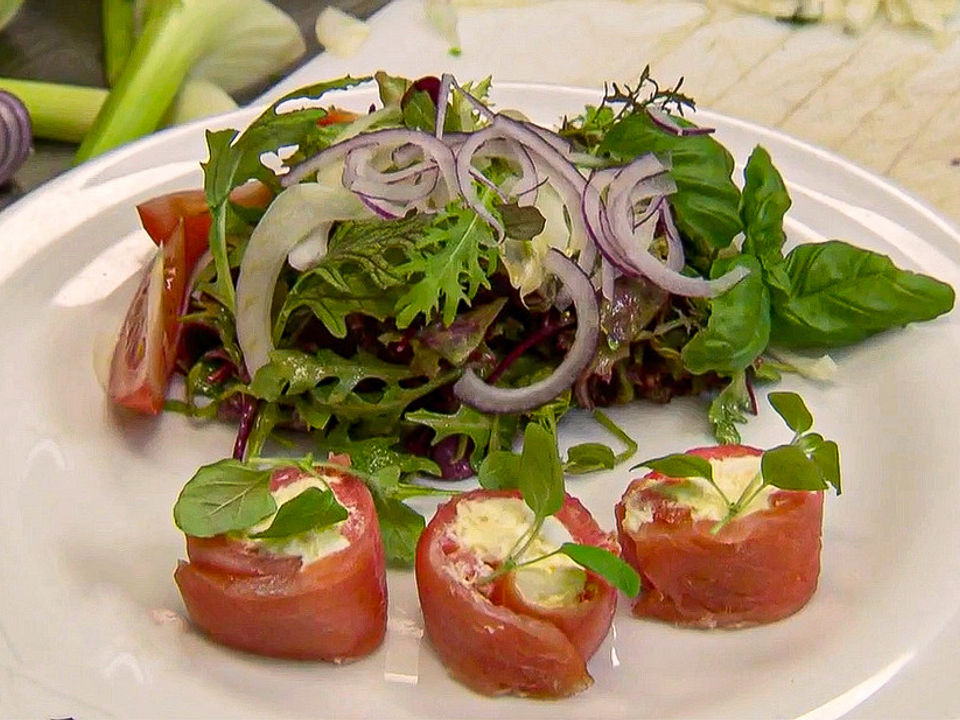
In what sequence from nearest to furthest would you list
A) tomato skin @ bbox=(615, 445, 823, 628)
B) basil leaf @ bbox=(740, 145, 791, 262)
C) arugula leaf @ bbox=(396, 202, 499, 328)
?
tomato skin @ bbox=(615, 445, 823, 628), arugula leaf @ bbox=(396, 202, 499, 328), basil leaf @ bbox=(740, 145, 791, 262)

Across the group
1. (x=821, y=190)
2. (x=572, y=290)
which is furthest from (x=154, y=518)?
(x=821, y=190)

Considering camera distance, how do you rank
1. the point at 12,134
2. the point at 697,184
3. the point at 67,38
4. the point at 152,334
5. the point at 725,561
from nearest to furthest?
the point at 725,561 < the point at 152,334 < the point at 697,184 < the point at 12,134 < the point at 67,38

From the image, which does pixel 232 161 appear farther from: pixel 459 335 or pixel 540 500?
pixel 540 500

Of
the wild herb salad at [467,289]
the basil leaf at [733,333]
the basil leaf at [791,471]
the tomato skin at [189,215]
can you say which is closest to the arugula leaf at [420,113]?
the wild herb salad at [467,289]

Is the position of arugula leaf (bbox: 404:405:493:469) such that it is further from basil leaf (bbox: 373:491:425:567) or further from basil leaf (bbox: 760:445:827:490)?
basil leaf (bbox: 760:445:827:490)

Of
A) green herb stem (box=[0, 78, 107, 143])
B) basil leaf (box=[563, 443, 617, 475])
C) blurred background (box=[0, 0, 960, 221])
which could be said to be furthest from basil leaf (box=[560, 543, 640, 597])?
green herb stem (box=[0, 78, 107, 143])

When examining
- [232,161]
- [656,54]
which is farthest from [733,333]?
[656,54]

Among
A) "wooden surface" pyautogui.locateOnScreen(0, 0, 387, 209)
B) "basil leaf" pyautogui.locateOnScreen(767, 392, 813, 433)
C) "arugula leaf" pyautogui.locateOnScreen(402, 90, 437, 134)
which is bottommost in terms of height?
"wooden surface" pyautogui.locateOnScreen(0, 0, 387, 209)
